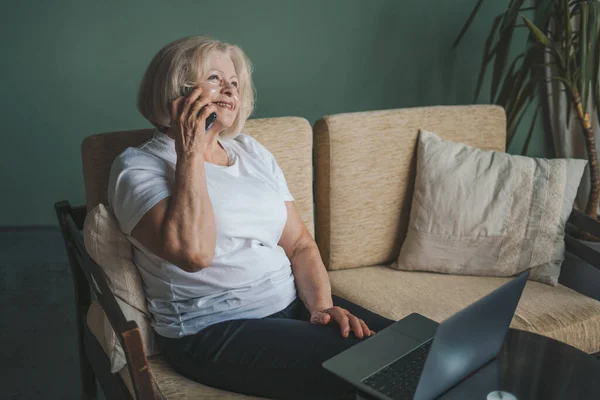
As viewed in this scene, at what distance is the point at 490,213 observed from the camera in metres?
2.04

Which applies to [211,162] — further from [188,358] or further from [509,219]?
[509,219]

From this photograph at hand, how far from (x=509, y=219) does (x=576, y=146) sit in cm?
101

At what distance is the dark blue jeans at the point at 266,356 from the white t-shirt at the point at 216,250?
45 millimetres

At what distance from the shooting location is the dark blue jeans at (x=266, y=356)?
1364mm

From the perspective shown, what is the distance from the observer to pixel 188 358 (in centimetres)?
151

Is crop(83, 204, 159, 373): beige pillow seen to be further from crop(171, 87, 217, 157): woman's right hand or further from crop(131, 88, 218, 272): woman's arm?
crop(171, 87, 217, 157): woman's right hand

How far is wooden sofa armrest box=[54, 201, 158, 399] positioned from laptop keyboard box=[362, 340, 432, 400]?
17.5 inches

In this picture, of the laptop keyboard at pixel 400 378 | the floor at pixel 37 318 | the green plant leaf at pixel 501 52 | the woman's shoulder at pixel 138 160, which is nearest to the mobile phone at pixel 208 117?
the woman's shoulder at pixel 138 160

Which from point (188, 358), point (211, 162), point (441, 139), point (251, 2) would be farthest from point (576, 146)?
point (188, 358)

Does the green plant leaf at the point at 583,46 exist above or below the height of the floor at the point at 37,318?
above

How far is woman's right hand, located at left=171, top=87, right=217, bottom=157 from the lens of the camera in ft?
4.87

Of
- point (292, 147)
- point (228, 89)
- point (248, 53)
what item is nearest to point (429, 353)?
point (228, 89)

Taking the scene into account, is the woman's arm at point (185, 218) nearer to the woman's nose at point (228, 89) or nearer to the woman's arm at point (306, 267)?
the woman's nose at point (228, 89)

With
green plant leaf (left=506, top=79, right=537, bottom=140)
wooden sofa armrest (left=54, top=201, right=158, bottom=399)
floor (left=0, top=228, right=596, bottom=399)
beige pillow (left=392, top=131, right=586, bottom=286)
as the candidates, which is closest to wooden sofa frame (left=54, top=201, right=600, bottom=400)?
wooden sofa armrest (left=54, top=201, right=158, bottom=399)
